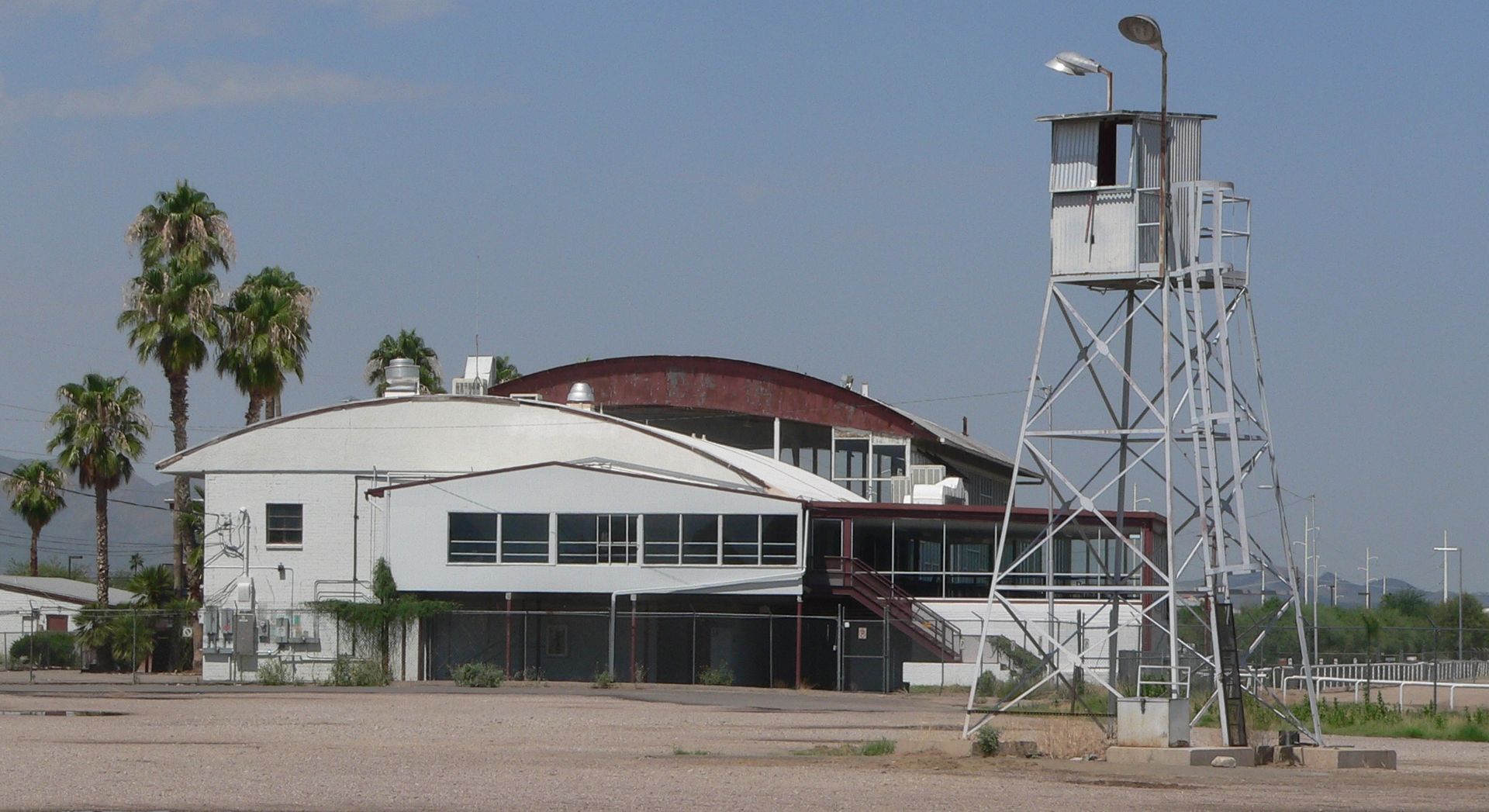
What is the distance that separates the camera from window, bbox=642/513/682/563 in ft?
172

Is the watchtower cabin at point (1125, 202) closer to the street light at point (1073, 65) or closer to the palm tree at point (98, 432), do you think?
the street light at point (1073, 65)

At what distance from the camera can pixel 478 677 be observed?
158ft

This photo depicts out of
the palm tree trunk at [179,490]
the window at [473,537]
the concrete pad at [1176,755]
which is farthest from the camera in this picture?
the palm tree trunk at [179,490]

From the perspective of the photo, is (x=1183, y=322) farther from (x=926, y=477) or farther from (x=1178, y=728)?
(x=926, y=477)

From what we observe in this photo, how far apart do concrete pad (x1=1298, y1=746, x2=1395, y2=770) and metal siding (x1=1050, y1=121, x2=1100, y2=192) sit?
7904 mm

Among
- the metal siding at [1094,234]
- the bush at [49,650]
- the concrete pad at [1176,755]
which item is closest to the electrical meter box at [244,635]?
the bush at [49,650]

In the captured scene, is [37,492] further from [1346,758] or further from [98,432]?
[1346,758]

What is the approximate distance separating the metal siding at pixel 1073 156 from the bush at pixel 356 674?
28.3 metres

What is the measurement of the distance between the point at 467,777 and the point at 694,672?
3267 centimetres

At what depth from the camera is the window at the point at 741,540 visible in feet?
171

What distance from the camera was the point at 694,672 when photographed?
53.1 meters

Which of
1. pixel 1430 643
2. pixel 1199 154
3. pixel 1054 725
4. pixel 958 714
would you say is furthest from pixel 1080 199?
pixel 1430 643

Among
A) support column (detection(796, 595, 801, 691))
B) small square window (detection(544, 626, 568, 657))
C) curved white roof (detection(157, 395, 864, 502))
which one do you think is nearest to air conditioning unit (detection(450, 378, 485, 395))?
curved white roof (detection(157, 395, 864, 502))

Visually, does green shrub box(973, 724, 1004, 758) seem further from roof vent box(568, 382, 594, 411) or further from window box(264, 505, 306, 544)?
roof vent box(568, 382, 594, 411)
